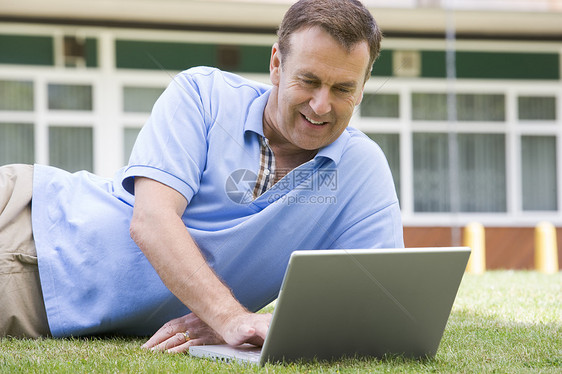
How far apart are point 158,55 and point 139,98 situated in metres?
0.75

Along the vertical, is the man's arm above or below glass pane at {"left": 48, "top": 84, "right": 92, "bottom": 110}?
below

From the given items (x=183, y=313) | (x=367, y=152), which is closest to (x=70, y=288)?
(x=183, y=313)

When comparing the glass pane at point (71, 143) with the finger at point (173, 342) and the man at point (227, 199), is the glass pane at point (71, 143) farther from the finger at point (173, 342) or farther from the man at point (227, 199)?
the finger at point (173, 342)

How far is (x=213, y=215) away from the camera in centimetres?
279

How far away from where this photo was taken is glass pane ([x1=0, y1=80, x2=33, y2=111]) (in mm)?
11328

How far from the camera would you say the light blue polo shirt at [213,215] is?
8.94 ft

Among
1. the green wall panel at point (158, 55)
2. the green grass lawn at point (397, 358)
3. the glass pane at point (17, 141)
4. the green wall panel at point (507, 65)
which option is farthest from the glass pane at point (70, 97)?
the green grass lawn at point (397, 358)

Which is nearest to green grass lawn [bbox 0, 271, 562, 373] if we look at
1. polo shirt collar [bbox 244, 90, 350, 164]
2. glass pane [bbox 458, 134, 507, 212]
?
polo shirt collar [bbox 244, 90, 350, 164]

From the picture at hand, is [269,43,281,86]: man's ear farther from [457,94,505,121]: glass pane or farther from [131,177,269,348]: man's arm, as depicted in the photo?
[457,94,505,121]: glass pane

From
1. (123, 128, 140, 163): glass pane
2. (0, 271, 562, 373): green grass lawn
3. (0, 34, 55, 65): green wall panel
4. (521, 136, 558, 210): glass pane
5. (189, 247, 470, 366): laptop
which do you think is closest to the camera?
(189, 247, 470, 366): laptop

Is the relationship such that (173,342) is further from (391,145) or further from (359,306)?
(391,145)

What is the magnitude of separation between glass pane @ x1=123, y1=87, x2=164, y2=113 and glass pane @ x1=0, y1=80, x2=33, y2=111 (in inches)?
54.0

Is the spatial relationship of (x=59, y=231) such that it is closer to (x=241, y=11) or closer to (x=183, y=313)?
(x=183, y=313)

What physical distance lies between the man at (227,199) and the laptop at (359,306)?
354mm
